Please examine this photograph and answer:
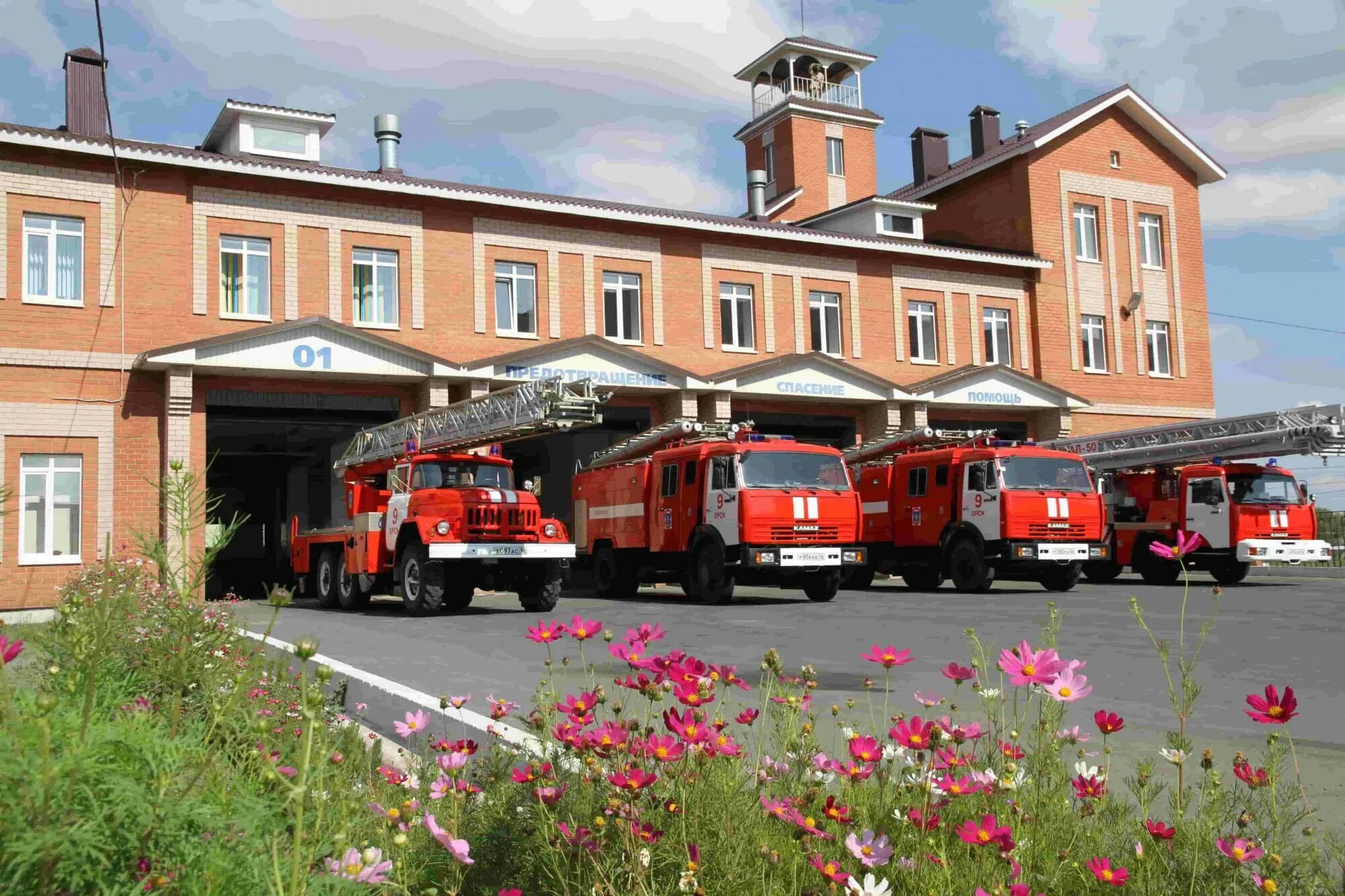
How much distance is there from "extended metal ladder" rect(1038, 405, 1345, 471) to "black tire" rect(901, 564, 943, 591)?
17.3 feet

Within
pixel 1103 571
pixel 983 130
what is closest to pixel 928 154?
pixel 983 130

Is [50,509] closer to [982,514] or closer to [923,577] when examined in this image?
[923,577]

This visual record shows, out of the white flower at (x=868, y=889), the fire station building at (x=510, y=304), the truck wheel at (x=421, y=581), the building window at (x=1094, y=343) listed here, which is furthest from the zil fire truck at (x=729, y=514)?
the building window at (x=1094, y=343)

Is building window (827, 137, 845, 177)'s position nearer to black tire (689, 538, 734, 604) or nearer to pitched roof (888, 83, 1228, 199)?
pitched roof (888, 83, 1228, 199)

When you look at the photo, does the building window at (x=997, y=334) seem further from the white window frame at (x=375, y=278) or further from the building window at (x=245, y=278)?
the building window at (x=245, y=278)

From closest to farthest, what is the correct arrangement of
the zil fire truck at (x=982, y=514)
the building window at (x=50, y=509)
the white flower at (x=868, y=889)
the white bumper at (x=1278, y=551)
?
the white flower at (x=868, y=889) < the zil fire truck at (x=982, y=514) < the building window at (x=50, y=509) < the white bumper at (x=1278, y=551)

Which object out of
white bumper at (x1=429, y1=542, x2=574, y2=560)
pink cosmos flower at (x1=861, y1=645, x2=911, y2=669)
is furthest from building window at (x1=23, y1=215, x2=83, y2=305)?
pink cosmos flower at (x1=861, y1=645, x2=911, y2=669)

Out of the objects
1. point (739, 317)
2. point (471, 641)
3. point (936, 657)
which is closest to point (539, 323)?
point (739, 317)

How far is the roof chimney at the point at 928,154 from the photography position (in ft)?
138

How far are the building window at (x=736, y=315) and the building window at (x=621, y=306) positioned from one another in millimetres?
2385

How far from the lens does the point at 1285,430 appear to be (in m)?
22.5

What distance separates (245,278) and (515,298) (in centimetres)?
606

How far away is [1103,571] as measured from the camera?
26.7m

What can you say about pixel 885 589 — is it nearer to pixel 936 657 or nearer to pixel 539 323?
pixel 539 323
